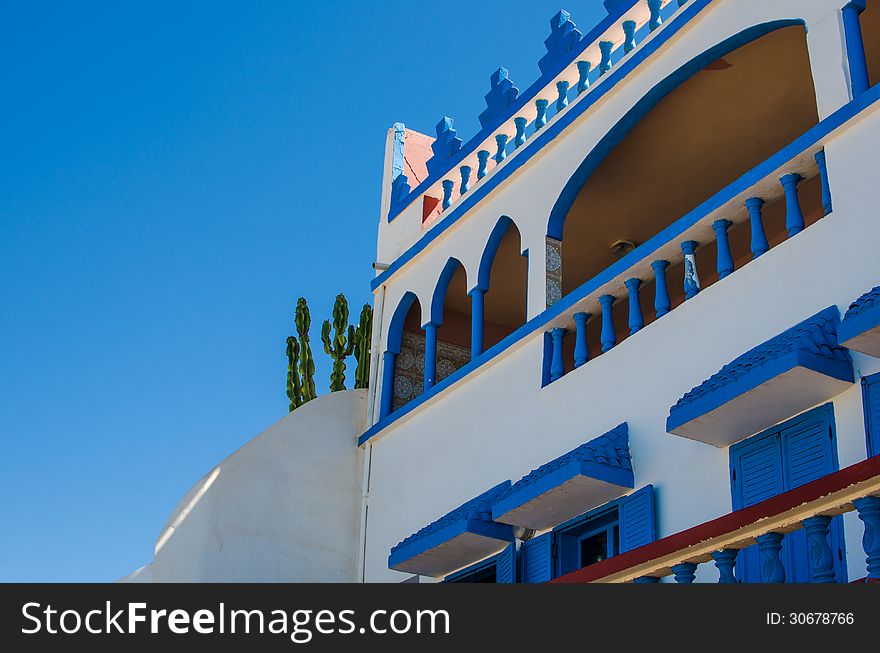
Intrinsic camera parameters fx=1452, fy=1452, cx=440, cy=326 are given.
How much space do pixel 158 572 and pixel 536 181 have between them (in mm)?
4423

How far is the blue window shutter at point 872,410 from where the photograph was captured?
24.4ft

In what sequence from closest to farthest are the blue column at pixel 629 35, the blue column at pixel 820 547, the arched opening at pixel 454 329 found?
the blue column at pixel 820 547 → the blue column at pixel 629 35 → the arched opening at pixel 454 329

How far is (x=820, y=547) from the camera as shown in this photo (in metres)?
5.98

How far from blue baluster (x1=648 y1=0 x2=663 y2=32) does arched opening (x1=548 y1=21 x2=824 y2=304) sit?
1.58 ft

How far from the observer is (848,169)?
8.19m

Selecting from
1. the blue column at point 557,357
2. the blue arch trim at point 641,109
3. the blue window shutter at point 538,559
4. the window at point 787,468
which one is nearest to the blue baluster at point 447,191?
the blue arch trim at point 641,109

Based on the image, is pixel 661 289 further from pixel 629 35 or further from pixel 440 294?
pixel 440 294

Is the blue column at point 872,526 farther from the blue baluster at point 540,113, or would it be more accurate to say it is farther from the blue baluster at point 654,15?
the blue baluster at point 540,113

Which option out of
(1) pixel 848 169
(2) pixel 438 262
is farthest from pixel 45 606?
(2) pixel 438 262

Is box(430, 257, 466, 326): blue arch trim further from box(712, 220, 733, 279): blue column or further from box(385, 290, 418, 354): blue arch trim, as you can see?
box(712, 220, 733, 279): blue column

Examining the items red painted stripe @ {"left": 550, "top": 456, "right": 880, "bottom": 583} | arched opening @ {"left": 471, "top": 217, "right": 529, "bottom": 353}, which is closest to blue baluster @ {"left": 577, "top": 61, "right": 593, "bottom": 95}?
arched opening @ {"left": 471, "top": 217, "right": 529, "bottom": 353}

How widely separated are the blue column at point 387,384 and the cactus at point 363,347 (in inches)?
32.0

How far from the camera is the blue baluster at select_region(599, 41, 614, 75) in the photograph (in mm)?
11023

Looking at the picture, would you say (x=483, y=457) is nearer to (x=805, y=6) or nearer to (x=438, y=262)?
(x=438, y=262)
